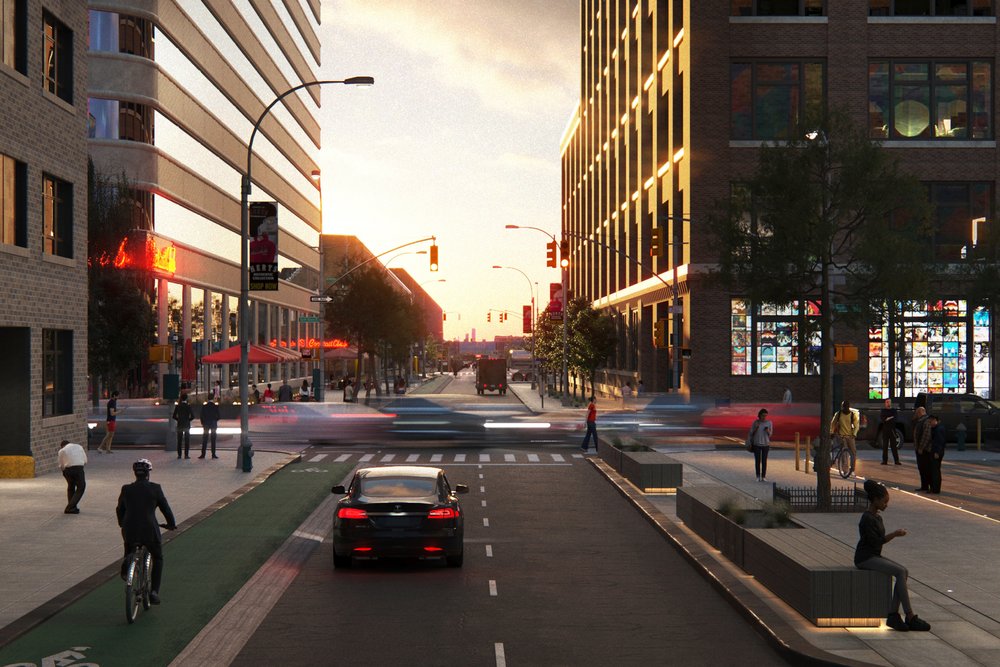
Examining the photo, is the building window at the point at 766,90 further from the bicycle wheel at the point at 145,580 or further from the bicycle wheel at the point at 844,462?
the bicycle wheel at the point at 145,580

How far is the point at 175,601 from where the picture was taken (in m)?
14.8

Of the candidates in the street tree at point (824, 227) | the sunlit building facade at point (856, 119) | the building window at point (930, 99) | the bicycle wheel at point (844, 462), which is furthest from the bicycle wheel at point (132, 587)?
the building window at point (930, 99)

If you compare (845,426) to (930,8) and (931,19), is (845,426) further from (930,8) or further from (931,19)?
(930,8)

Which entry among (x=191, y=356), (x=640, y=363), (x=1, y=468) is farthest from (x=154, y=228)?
(x=1, y=468)

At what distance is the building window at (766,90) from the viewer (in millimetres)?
60312

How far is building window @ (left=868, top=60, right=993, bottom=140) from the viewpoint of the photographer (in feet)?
200

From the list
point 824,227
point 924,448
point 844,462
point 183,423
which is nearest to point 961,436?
point 844,462

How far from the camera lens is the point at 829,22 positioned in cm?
6047

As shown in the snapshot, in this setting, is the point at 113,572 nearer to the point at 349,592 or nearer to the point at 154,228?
the point at 349,592

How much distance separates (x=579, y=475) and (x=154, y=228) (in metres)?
40.2

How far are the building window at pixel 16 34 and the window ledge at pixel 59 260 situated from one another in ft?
16.1

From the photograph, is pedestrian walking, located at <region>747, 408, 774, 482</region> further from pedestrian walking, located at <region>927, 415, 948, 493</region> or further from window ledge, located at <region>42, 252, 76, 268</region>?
window ledge, located at <region>42, 252, 76, 268</region>

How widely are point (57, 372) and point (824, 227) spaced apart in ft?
71.6

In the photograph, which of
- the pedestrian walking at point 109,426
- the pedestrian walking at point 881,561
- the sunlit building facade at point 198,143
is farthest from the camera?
the sunlit building facade at point 198,143
